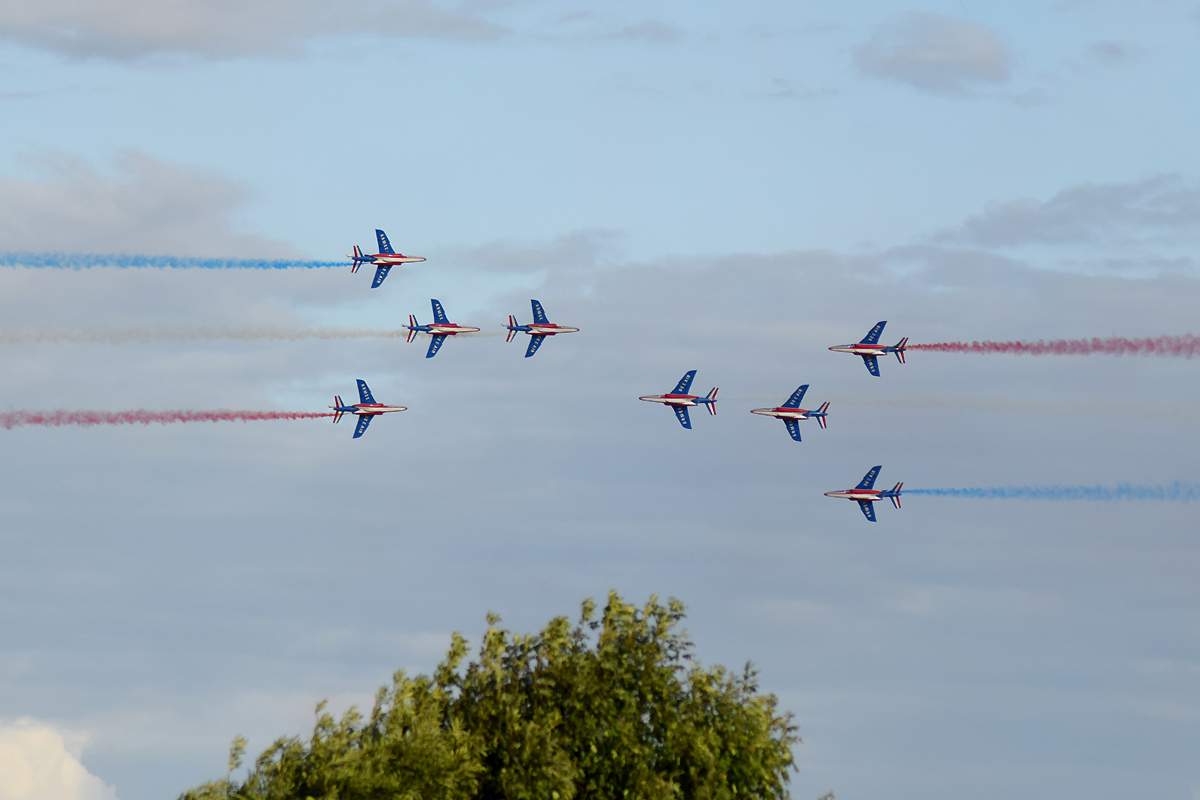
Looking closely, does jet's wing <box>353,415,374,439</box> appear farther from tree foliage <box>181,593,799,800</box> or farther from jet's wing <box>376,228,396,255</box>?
tree foliage <box>181,593,799,800</box>

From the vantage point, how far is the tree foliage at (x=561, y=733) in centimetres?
8469

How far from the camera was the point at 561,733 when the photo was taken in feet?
308


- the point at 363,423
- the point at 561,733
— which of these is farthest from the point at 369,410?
the point at 561,733

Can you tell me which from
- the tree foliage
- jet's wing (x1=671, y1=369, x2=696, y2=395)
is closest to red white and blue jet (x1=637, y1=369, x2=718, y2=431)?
jet's wing (x1=671, y1=369, x2=696, y2=395)

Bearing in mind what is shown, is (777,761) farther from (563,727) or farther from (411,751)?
(411,751)

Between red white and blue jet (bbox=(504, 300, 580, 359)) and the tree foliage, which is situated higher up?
red white and blue jet (bbox=(504, 300, 580, 359))

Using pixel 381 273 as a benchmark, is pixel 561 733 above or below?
below

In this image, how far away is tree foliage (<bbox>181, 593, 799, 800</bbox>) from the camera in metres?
84.7

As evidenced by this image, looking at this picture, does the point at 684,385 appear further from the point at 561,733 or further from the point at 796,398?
the point at 561,733

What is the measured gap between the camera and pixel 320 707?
85.7 metres

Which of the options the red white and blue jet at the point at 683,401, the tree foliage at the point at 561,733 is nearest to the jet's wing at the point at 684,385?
the red white and blue jet at the point at 683,401

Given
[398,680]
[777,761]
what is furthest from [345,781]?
[777,761]

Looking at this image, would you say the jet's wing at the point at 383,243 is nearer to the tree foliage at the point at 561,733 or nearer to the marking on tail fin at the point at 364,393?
the marking on tail fin at the point at 364,393

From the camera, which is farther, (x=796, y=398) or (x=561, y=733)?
(x=796, y=398)
